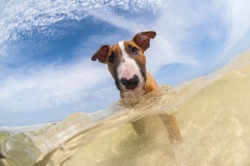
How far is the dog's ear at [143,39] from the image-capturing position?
6.64m

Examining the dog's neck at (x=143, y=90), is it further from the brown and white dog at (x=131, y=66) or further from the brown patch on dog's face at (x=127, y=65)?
the brown patch on dog's face at (x=127, y=65)

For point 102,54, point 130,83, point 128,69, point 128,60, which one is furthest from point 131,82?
point 102,54

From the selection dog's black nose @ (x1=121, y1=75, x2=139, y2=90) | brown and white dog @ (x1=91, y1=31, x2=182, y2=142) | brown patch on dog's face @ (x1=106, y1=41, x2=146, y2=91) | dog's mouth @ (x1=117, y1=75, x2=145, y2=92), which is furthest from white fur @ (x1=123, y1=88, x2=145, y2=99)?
dog's black nose @ (x1=121, y1=75, x2=139, y2=90)

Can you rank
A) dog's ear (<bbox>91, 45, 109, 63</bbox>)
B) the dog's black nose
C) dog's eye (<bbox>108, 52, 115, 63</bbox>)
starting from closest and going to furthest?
the dog's black nose → dog's eye (<bbox>108, 52, 115, 63</bbox>) → dog's ear (<bbox>91, 45, 109, 63</bbox>)

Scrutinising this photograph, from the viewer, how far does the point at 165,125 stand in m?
7.31

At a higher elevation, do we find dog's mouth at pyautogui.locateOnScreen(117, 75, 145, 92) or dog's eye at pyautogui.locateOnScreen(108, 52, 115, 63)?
dog's eye at pyautogui.locateOnScreen(108, 52, 115, 63)

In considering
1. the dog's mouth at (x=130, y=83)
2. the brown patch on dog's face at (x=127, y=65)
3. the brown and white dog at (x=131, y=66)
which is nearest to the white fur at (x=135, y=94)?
the brown and white dog at (x=131, y=66)

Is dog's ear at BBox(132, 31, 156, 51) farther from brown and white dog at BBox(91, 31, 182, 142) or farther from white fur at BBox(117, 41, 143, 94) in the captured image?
white fur at BBox(117, 41, 143, 94)

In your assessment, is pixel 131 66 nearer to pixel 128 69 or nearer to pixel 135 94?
pixel 128 69

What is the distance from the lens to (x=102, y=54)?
265 inches

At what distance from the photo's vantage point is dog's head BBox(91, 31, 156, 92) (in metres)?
5.66

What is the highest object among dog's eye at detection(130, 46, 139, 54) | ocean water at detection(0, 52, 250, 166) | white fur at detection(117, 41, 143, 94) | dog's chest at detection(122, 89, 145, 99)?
dog's eye at detection(130, 46, 139, 54)

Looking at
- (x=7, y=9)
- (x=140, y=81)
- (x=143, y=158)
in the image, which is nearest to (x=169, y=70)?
(x=143, y=158)

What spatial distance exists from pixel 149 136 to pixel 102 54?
2.01m
